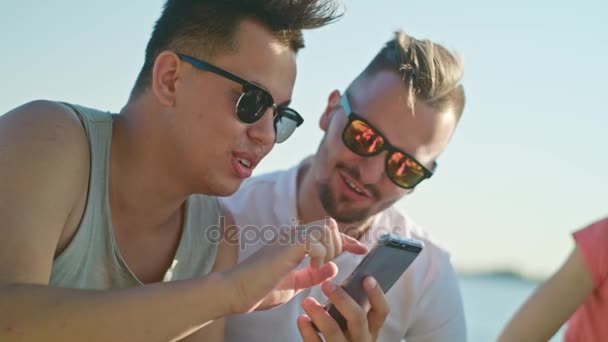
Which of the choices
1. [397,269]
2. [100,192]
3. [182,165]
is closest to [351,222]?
[397,269]

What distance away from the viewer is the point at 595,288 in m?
3.15

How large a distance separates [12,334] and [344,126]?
2.50 m

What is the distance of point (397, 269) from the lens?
339 cm

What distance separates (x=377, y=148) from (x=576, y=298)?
1.64m

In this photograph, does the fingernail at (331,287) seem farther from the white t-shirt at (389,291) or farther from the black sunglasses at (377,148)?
the black sunglasses at (377,148)

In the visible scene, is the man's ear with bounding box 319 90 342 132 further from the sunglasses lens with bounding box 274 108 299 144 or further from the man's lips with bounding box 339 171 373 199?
the sunglasses lens with bounding box 274 108 299 144

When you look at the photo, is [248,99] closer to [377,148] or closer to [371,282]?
[371,282]

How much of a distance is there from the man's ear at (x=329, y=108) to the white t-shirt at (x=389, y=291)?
12.9 inches

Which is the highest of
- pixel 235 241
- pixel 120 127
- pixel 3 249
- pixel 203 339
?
pixel 120 127

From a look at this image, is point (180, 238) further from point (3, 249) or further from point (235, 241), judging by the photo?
point (3, 249)

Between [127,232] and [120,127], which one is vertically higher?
[120,127]

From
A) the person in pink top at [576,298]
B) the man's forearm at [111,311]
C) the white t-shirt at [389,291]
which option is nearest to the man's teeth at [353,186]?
the white t-shirt at [389,291]

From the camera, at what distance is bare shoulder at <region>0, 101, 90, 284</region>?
2.63 meters

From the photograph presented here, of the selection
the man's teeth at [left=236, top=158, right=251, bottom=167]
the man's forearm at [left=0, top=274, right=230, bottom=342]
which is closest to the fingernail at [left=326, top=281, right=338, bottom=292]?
the man's forearm at [left=0, top=274, right=230, bottom=342]
